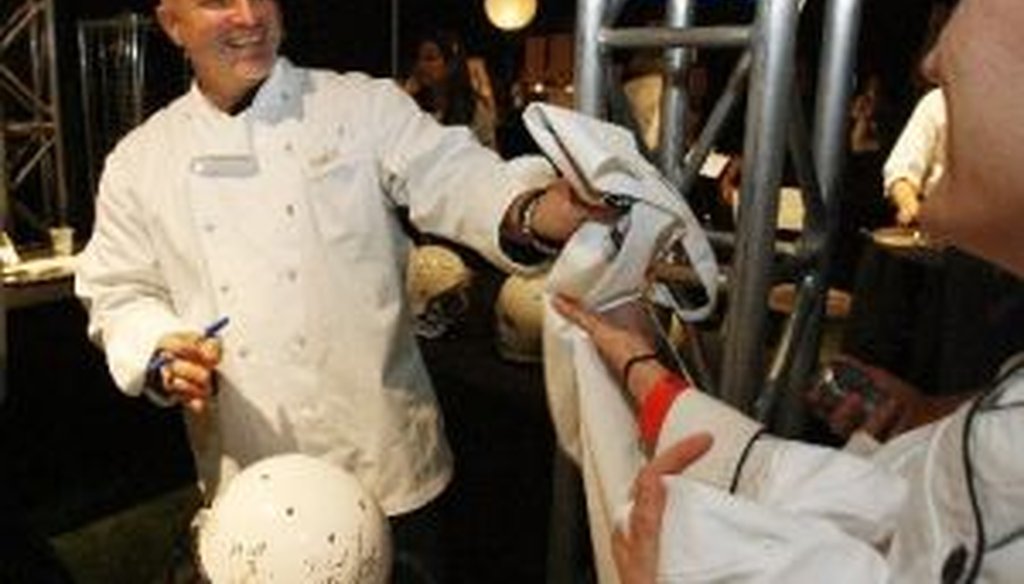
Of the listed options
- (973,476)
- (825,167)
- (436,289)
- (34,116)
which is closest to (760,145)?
(825,167)

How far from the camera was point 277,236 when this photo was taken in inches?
87.0

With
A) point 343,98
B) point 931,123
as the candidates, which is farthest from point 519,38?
point 343,98

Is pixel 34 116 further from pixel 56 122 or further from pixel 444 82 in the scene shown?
pixel 444 82

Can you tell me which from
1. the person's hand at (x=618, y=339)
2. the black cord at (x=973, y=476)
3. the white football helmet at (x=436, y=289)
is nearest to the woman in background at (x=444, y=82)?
the white football helmet at (x=436, y=289)

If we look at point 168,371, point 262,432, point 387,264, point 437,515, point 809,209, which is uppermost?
point 809,209

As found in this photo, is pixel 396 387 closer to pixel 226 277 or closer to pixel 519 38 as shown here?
pixel 226 277

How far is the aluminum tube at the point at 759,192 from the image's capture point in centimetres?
184

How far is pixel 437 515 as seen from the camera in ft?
8.18

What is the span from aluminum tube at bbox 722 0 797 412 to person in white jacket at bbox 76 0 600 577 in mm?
556

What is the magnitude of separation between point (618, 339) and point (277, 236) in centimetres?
85

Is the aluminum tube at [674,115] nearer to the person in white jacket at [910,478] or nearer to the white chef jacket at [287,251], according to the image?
the white chef jacket at [287,251]

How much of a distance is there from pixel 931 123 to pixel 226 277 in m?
3.61

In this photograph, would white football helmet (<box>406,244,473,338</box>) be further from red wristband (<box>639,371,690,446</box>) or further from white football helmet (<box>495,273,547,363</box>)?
red wristband (<box>639,371,690,446</box>)

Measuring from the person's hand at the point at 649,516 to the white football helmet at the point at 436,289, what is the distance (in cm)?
277
